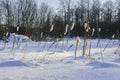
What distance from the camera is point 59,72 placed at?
3062 millimetres

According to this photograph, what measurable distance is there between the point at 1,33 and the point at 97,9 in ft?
121

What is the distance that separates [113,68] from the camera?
3258mm

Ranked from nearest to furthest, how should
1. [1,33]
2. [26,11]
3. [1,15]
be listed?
[1,33] → [1,15] → [26,11]

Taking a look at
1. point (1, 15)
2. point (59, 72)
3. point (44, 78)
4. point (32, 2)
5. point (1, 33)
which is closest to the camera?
point (44, 78)

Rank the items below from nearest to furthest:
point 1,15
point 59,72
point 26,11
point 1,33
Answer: point 59,72
point 1,33
point 1,15
point 26,11

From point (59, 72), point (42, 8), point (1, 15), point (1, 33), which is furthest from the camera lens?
point (42, 8)

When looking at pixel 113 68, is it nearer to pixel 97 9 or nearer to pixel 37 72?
pixel 37 72

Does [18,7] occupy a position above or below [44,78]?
above

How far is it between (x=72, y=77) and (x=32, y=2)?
4812cm

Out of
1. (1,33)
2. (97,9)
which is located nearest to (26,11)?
(97,9)

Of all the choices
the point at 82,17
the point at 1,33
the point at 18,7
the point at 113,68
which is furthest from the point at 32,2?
the point at 113,68

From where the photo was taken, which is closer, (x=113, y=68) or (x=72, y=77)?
(x=72, y=77)

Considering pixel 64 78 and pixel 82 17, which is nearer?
pixel 64 78

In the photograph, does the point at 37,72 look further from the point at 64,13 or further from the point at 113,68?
the point at 64,13
